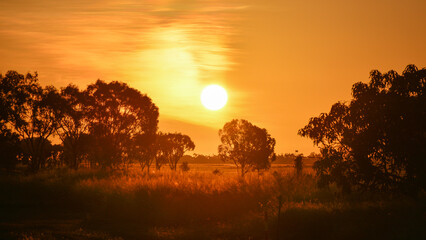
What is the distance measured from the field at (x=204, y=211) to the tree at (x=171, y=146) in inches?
2030

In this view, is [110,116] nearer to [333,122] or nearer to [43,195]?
[43,195]

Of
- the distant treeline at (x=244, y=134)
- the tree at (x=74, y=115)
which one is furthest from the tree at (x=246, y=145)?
the tree at (x=74, y=115)

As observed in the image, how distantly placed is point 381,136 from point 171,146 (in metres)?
71.3

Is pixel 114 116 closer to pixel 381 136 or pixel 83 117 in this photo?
pixel 83 117

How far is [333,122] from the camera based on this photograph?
21562mm

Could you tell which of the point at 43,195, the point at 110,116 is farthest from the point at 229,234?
the point at 110,116

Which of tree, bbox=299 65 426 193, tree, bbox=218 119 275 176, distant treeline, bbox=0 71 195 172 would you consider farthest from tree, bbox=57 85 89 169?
tree, bbox=299 65 426 193

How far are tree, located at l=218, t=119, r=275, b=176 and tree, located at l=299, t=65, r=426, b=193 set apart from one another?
4265 cm

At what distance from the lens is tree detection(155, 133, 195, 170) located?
87.7 metres

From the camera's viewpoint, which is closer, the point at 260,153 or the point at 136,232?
the point at 136,232

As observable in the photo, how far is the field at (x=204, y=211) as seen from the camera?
60.6 ft

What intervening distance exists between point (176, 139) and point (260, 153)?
3045cm

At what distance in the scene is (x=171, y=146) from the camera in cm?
8919

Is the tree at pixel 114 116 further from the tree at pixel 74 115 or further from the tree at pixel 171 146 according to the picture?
the tree at pixel 171 146
